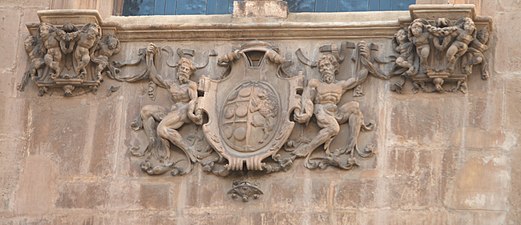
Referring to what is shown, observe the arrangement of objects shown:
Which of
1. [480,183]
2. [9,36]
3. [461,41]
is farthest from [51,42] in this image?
[480,183]

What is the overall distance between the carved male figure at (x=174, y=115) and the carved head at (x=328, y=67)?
4.47ft

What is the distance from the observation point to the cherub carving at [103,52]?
68.9ft

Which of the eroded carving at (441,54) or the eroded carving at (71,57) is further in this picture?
the eroded carving at (71,57)

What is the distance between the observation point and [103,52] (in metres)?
21.0

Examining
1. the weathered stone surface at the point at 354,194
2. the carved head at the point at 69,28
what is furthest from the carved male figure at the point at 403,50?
the carved head at the point at 69,28

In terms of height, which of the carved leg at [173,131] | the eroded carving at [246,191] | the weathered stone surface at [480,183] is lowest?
the eroded carving at [246,191]

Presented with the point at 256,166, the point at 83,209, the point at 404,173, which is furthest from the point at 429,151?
the point at 83,209

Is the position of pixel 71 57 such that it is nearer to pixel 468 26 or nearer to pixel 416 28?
pixel 416 28

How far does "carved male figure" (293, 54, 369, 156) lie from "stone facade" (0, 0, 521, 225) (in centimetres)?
15

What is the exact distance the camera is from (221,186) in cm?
2039

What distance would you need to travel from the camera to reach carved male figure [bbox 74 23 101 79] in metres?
20.9

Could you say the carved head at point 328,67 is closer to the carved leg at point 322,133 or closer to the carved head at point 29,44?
the carved leg at point 322,133

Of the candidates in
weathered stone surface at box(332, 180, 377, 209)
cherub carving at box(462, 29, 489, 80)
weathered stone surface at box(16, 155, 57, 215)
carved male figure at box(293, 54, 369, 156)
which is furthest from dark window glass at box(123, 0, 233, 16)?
cherub carving at box(462, 29, 489, 80)

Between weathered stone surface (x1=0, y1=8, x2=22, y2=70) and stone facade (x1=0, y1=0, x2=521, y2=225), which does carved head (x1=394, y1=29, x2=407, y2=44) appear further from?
weathered stone surface (x1=0, y1=8, x2=22, y2=70)
